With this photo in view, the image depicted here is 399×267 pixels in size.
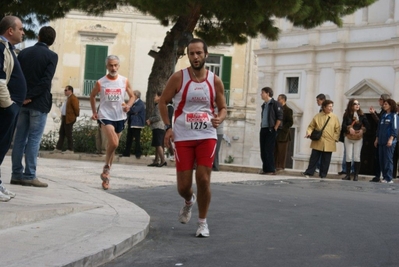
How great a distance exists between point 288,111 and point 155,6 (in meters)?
4.14

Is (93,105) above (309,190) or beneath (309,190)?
above

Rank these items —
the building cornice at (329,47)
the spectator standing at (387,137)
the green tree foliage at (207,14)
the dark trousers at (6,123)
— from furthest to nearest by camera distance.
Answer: the building cornice at (329,47)
the green tree foliage at (207,14)
the spectator standing at (387,137)
the dark trousers at (6,123)

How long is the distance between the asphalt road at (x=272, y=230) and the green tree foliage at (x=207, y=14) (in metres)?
8.70

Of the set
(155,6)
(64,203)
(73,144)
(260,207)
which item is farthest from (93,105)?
(73,144)

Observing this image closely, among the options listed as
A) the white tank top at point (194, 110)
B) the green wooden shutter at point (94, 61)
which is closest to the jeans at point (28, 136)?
the white tank top at point (194, 110)

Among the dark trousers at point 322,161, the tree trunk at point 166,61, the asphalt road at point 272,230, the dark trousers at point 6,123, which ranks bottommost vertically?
the asphalt road at point 272,230

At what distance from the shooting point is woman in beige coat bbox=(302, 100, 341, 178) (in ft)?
65.9

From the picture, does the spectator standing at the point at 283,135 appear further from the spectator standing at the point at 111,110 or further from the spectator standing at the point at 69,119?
the spectator standing at the point at 111,110

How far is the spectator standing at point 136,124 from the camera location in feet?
76.2

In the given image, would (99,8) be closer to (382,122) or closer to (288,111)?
(288,111)

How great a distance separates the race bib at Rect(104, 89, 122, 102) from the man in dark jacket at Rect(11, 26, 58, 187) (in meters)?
1.81

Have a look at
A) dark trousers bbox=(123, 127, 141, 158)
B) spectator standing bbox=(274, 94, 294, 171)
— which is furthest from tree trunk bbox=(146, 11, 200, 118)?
spectator standing bbox=(274, 94, 294, 171)

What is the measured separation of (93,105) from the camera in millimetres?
13609

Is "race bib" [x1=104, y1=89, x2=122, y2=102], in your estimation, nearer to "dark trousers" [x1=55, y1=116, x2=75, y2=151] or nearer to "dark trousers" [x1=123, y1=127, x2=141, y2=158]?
"dark trousers" [x1=123, y1=127, x2=141, y2=158]
